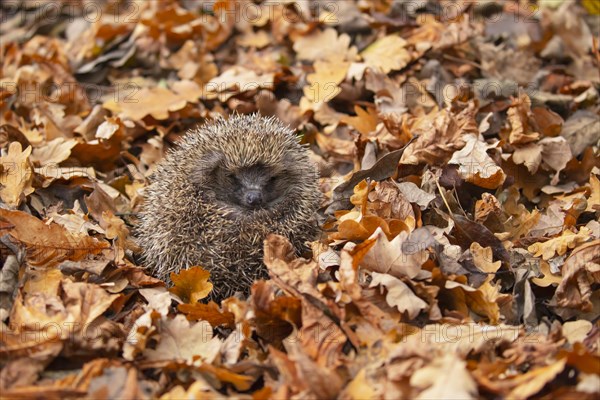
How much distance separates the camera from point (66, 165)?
5.96 meters

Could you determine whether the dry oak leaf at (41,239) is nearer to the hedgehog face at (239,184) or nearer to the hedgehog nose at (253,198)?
the hedgehog face at (239,184)

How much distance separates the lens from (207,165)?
491 cm

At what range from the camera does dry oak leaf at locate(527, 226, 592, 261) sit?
4.40 metres

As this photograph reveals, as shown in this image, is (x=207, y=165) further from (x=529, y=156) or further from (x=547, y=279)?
(x=529, y=156)

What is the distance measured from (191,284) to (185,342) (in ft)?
2.14

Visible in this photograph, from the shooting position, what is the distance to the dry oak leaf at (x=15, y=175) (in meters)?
5.13

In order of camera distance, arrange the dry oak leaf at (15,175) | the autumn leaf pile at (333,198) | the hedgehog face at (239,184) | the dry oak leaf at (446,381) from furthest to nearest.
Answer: the dry oak leaf at (15,175)
the hedgehog face at (239,184)
the autumn leaf pile at (333,198)
the dry oak leaf at (446,381)

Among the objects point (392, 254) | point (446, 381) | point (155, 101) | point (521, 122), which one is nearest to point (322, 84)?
point (155, 101)

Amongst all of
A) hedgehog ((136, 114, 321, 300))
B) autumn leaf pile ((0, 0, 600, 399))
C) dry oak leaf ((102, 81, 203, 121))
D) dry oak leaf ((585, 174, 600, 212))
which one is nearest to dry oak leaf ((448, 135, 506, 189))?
autumn leaf pile ((0, 0, 600, 399))

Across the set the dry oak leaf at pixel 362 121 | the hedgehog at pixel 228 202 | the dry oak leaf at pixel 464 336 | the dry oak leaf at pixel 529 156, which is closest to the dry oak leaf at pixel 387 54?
the dry oak leaf at pixel 362 121

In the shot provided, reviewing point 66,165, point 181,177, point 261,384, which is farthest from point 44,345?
point 66,165

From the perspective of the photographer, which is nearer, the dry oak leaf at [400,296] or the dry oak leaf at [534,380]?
the dry oak leaf at [534,380]

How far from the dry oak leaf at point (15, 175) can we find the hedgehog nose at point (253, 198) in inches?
67.4

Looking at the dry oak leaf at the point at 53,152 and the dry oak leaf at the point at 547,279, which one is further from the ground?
the dry oak leaf at the point at 547,279
